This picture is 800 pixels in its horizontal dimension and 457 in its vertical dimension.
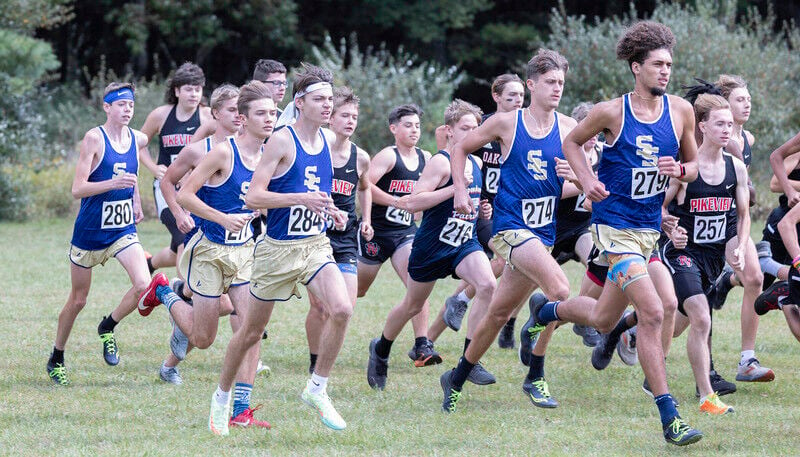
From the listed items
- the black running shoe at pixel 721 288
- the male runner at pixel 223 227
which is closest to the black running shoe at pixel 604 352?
the black running shoe at pixel 721 288

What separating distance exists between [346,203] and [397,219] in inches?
33.8

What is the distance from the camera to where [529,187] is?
7.18 metres

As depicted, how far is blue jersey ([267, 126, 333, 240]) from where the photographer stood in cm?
651

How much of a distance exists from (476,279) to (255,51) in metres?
28.5

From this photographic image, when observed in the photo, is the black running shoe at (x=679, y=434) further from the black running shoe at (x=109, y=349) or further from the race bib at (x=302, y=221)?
the black running shoe at (x=109, y=349)

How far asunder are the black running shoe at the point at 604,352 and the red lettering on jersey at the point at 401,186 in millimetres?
1927

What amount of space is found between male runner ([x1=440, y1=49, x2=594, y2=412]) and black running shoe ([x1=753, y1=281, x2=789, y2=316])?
1617mm

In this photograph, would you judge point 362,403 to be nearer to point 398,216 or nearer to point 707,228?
point 398,216

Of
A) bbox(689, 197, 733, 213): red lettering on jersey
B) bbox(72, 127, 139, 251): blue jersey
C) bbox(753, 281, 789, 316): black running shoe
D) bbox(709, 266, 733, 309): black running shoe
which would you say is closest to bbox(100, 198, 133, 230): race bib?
bbox(72, 127, 139, 251): blue jersey

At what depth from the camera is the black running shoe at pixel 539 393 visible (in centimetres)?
753

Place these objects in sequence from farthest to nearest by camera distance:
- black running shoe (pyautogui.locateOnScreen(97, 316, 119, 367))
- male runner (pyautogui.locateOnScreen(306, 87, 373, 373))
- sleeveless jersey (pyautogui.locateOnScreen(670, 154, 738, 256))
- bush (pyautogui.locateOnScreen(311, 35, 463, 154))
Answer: bush (pyautogui.locateOnScreen(311, 35, 463, 154)) → black running shoe (pyautogui.locateOnScreen(97, 316, 119, 367)) → male runner (pyautogui.locateOnScreen(306, 87, 373, 373)) → sleeveless jersey (pyautogui.locateOnScreen(670, 154, 738, 256))

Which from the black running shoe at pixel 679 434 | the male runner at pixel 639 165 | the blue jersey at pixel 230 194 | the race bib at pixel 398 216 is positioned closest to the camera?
the black running shoe at pixel 679 434

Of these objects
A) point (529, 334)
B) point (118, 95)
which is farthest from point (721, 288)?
point (118, 95)

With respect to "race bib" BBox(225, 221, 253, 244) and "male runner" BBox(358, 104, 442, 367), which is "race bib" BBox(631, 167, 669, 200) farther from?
"male runner" BBox(358, 104, 442, 367)
